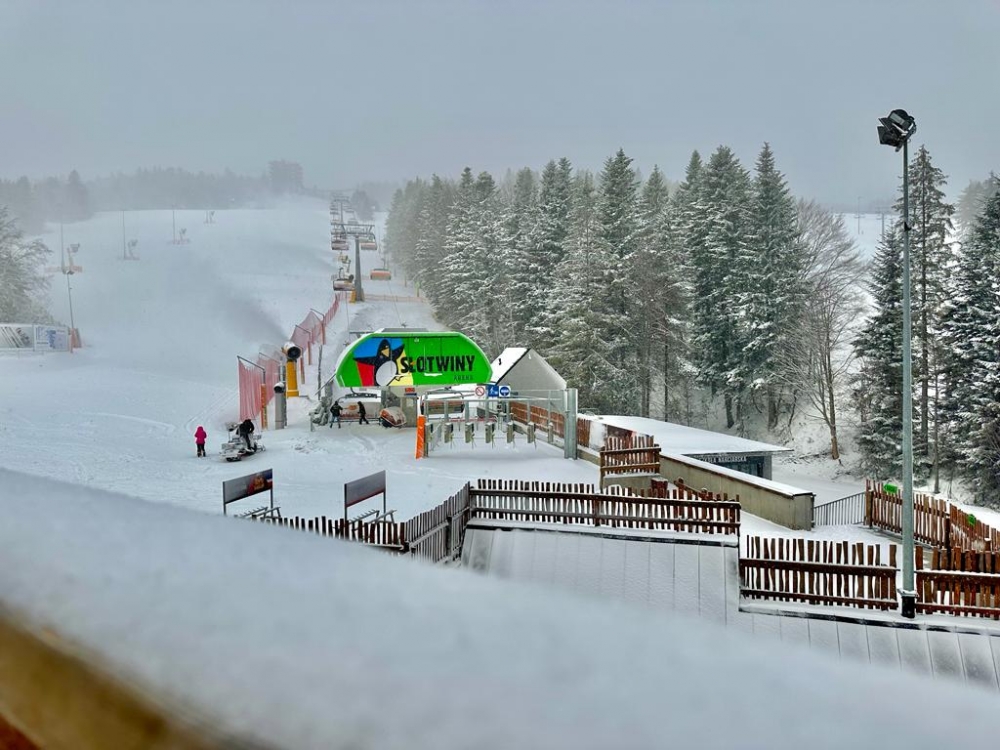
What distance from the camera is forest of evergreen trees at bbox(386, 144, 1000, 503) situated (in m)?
24.2

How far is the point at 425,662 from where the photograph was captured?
0.52 metres

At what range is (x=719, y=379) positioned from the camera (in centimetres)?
3147

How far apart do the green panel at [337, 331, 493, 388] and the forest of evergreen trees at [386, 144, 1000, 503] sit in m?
11.5

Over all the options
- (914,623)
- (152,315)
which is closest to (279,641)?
(914,623)

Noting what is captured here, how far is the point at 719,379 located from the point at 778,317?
3686 millimetres

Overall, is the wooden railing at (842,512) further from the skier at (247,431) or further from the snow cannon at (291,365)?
the snow cannon at (291,365)

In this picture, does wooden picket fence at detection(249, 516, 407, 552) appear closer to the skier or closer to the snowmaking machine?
the snowmaking machine

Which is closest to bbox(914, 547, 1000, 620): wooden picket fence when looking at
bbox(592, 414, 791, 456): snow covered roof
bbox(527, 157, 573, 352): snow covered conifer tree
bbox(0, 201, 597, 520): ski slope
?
bbox(592, 414, 791, 456): snow covered roof

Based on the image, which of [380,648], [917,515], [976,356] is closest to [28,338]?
[917,515]

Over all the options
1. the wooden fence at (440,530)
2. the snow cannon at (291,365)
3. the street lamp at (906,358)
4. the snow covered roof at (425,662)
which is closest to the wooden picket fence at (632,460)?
the wooden fence at (440,530)

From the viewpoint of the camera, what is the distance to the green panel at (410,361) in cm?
1794

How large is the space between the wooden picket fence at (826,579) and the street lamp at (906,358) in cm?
25

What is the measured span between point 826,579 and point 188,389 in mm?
27308

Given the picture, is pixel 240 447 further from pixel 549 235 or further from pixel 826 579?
pixel 549 235
